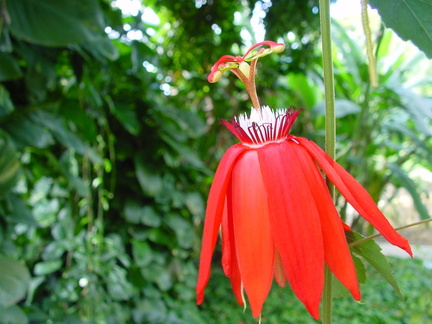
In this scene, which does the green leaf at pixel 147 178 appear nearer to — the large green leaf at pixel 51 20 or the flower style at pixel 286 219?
the large green leaf at pixel 51 20

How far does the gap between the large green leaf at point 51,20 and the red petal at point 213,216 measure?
1.72 feet

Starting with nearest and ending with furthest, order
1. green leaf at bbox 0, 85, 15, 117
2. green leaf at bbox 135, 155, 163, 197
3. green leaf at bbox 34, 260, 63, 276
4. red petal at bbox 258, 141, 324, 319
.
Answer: red petal at bbox 258, 141, 324, 319
green leaf at bbox 0, 85, 15, 117
green leaf at bbox 34, 260, 63, 276
green leaf at bbox 135, 155, 163, 197

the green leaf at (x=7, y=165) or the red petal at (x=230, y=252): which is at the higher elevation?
the green leaf at (x=7, y=165)

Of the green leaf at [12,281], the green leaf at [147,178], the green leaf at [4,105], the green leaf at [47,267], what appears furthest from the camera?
the green leaf at [147,178]

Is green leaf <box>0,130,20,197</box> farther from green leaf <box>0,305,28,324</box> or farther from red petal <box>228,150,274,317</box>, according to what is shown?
red petal <box>228,150,274,317</box>

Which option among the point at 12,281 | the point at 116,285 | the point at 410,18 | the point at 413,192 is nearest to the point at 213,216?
the point at 410,18

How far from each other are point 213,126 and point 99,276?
2.46ft

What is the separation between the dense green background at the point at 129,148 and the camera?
748mm

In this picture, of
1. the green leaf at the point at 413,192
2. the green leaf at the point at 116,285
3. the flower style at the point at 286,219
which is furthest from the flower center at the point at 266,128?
the green leaf at the point at 413,192

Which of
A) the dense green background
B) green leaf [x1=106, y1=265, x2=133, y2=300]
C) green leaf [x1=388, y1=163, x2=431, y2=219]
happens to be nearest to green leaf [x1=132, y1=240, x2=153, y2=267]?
the dense green background

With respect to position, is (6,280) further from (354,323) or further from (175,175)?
(354,323)

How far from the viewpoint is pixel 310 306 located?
0.16 metres

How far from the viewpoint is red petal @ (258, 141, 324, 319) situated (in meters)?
0.17

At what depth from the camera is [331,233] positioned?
0.57 ft
